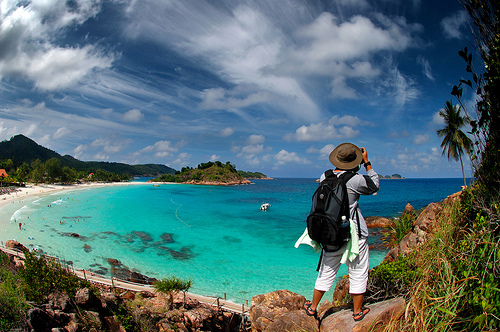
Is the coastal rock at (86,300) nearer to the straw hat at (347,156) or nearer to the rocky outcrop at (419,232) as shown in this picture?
the straw hat at (347,156)

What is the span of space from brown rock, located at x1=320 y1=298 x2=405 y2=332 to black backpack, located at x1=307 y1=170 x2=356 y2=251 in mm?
867

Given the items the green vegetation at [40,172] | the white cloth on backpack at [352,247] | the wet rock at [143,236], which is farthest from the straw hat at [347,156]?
the green vegetation at [40,172]

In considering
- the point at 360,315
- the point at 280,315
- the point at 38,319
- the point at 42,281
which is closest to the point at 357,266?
the point at 360,315

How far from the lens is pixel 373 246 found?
709 inches

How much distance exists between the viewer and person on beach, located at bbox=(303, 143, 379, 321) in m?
2.82

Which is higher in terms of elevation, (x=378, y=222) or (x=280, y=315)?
(x=280, y=315)

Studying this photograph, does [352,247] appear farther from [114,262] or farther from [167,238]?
[167,238]

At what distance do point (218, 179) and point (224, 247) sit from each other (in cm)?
11345

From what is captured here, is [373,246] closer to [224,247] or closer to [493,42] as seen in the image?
[224,247]

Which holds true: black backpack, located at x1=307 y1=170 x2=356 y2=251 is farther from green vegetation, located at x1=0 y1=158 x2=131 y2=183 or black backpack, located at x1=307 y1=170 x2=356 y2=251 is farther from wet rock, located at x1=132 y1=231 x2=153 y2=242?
green vegetation, located at x1=0 y1=158 x2=131 y2=183

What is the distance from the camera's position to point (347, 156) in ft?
9.79

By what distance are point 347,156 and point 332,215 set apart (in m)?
0.78

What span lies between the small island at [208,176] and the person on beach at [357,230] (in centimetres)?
12975

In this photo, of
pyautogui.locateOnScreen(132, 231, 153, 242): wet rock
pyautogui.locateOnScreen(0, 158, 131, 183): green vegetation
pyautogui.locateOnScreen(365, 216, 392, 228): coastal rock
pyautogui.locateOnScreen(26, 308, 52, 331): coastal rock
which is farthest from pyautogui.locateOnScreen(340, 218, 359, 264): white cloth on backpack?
pyautogui.locateOnScreen(0, 158, 131, 183): green vegetation
